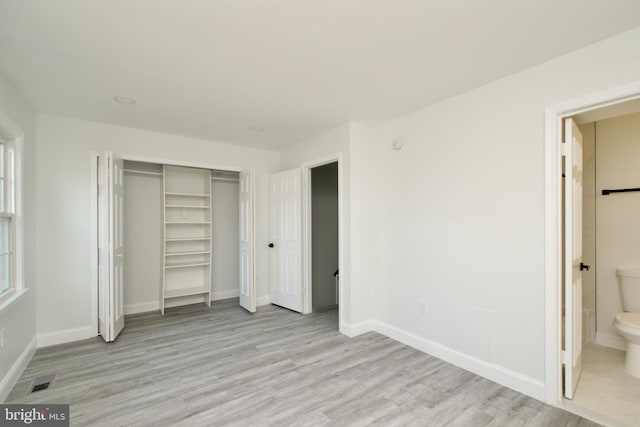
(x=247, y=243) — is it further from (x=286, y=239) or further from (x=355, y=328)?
(x=355, y=328)

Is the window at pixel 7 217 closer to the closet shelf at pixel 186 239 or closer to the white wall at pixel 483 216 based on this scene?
the closet shelf at pixel 186 239

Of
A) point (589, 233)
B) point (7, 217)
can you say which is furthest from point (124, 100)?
point (589, 233)

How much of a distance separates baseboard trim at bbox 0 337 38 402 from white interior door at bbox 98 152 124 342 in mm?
590

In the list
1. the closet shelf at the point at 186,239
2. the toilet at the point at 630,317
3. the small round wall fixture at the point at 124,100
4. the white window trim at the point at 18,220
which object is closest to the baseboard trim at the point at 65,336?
the white window trim at the point at 18,220

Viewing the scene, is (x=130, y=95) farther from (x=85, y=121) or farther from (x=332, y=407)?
(x=332, y=407)

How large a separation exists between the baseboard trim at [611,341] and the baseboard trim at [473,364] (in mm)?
1588

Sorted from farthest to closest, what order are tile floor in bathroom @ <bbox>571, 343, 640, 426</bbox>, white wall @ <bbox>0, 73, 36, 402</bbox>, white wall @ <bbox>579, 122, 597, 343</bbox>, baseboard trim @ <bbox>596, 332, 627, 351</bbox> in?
white wall @ <bbox>579, 122, 597, 343</bbox>
baseboard trim @ <bbox>596, 332, 627, 351</bbox>
white wall @ <bbox>0, 73, 36, 402</bbox>
tile floor in bathroom @ <bbox>571, 343, 640, 426</bbox>

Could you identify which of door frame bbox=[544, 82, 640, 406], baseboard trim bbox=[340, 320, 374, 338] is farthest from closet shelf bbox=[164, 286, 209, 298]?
door frame bbox=[544, 82, 640, 406]

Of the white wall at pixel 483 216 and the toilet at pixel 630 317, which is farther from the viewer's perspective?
the toilet at pixel 630 317

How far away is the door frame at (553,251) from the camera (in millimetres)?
2197

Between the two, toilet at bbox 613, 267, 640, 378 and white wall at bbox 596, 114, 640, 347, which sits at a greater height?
white wall at bbox 596, 114, 640, 347

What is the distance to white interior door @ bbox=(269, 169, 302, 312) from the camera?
4.38 metres

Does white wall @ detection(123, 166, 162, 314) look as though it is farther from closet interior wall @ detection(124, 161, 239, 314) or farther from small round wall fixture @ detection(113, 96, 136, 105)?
small round wall fixture @ detection(113, 96, 136, 105)

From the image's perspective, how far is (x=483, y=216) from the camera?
2656 mm
